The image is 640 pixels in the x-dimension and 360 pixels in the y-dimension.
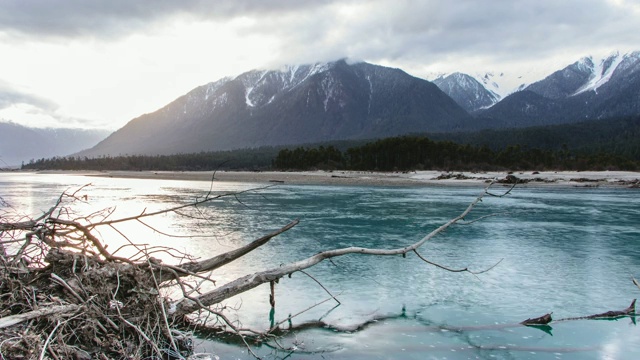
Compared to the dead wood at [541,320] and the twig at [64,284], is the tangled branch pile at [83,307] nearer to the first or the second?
the twig at [64,284]

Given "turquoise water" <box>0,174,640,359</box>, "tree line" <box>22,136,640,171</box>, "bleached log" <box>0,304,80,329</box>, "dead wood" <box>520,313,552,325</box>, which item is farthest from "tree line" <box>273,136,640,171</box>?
"bleached log" <box>0,304,80,329</box>

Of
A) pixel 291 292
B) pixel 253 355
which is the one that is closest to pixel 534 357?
pixel 253 355

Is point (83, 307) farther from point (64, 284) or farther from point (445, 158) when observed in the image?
point (445, 158)

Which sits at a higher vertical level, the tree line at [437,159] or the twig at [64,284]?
the tree line at [437,159]

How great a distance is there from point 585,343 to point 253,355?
17.3 feet

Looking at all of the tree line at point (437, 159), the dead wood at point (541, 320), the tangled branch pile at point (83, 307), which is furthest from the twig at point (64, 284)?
the tree line at point (437, 159)

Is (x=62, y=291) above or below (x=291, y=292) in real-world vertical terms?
above

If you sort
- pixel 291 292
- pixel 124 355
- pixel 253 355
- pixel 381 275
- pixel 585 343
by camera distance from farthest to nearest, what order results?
pixel 381 275, pixel 291 292, pixel 585 343, pixel 253 355, pixel 124 355

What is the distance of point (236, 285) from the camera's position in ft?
23.1

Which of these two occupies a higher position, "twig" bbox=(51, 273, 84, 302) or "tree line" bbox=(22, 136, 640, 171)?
"tree line" bbox=(22, 136, 640, 171)

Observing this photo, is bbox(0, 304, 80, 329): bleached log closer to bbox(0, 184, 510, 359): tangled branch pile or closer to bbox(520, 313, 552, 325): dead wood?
bbox(0, 184, 510, 359): tangled branch pile

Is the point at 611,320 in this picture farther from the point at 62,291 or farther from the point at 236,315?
the point at 62,291

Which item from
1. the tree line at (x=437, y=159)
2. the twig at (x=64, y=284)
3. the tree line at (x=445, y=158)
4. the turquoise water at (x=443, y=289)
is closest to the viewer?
the twig at (x=64, y=284)

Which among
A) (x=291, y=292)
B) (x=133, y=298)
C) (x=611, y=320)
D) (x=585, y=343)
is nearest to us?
(x=133, y=298)
